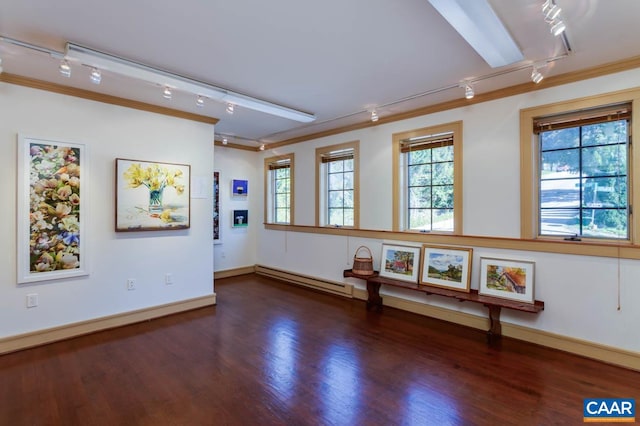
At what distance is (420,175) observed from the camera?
4.39 m

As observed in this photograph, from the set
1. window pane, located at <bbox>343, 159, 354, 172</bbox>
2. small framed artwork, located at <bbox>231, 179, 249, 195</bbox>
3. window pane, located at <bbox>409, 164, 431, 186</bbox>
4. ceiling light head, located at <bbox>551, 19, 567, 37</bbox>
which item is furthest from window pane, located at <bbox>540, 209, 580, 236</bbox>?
small framed artwork, located at <bbox>231, 179, 249, 195</bbox>

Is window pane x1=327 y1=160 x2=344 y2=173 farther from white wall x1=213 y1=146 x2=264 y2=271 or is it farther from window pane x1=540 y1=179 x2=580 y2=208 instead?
window pane x1=540 y1=179 x2=580 y2=208

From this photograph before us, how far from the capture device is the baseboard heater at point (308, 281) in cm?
512

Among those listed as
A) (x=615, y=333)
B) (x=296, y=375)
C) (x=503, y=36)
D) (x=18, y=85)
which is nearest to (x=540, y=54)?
(x=503, y=36)

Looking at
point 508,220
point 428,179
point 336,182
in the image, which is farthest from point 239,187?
point 508,220

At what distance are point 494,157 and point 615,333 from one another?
204 centimetres

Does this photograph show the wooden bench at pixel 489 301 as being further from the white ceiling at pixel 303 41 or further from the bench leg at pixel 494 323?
the white ceiling at pixel 303 41

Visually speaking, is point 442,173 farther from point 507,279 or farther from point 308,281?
point 308,281

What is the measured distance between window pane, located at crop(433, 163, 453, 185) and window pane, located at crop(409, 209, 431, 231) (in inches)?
16.9

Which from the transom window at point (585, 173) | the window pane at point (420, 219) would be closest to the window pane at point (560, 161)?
the transom window at point (585, 173)

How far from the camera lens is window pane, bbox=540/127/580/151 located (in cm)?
323

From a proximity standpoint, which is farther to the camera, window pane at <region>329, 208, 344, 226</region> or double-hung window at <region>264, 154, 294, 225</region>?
double-hung window at <region>264, 154, 294, 225</region>

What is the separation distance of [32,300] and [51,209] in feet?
3.21

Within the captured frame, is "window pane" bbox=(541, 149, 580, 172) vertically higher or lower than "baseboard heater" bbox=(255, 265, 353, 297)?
higher
